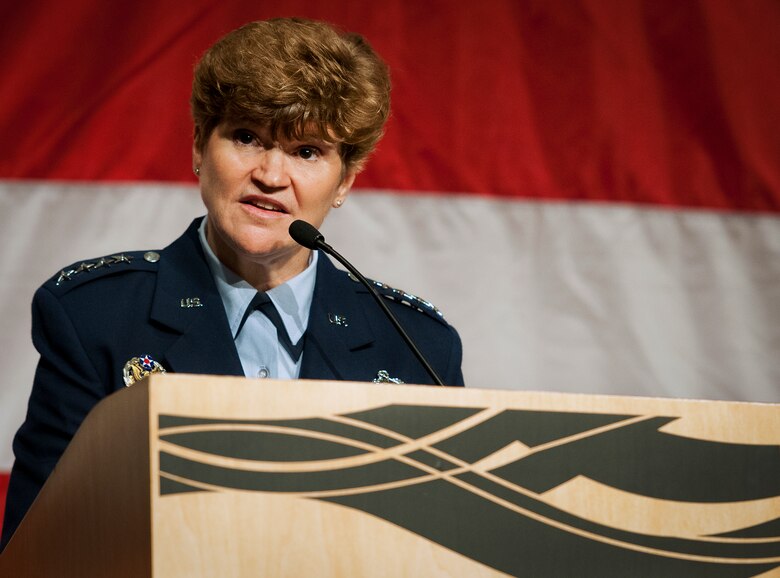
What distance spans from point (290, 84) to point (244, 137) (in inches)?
4.2

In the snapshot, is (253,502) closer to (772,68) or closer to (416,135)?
(416,135)

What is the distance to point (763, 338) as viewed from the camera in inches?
90.4

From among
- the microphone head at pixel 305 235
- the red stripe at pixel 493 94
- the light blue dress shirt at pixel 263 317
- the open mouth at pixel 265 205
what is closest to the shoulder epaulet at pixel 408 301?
the light blue dress shirt at pixel 263 317

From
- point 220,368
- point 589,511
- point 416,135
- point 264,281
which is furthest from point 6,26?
point 589,511

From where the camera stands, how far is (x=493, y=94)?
2.28 meters

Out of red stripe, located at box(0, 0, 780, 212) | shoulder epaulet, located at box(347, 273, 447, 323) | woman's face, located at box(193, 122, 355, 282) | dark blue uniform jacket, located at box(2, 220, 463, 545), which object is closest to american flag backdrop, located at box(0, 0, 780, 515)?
red stripe, located at box(0, 0, 780, 212)

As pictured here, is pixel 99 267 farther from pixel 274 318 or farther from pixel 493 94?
pixel 493 94

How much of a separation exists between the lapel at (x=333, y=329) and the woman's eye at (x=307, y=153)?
20 centimetres

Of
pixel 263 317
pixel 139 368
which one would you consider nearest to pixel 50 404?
pixel 139 368

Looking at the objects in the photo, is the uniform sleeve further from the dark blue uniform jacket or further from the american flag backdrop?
the american flag backdrop

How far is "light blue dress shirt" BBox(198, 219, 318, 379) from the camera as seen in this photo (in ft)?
4.86

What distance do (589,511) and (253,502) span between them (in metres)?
0.27

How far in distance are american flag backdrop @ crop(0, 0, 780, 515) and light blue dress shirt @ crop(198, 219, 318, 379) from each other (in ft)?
2.16

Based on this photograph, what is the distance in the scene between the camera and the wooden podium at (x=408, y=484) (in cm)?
81
